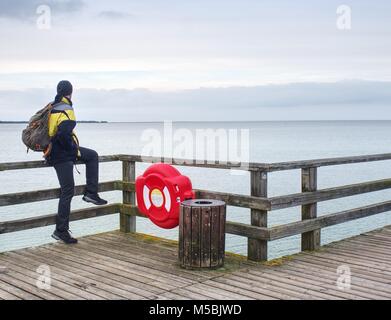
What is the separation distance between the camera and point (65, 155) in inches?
273

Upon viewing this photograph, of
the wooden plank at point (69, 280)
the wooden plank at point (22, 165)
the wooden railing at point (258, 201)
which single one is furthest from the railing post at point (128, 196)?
the wooden plank at point (69, 280)

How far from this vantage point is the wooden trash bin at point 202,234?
19.6 feet

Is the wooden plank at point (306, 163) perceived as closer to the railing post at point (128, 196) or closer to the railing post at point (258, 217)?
the railing post at point (258, 217)

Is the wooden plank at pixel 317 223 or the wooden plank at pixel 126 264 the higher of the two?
the wooden plank at pixel 317 223

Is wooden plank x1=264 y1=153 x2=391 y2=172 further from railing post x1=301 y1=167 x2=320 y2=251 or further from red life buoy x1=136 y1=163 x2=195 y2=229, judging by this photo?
red life buoy x1=136 y1=163 x2=195 y2=229

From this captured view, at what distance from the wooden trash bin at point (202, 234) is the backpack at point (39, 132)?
1.94 m

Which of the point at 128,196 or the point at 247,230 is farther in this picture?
the point at 128,196

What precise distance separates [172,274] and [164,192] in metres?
1.16

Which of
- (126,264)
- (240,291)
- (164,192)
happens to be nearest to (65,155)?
(164,192)

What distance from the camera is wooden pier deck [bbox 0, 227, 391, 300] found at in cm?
525

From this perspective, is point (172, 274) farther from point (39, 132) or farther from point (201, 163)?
point (39, 132)

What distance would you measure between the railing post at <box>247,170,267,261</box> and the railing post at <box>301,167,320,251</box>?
2.50 feet

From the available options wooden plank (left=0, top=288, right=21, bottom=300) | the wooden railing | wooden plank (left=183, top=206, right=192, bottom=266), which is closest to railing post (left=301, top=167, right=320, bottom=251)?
the wooden railing

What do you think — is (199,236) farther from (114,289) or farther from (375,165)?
(375,165)
